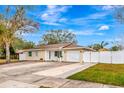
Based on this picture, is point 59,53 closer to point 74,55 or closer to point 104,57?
point 74,55

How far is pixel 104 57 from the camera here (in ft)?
36.0

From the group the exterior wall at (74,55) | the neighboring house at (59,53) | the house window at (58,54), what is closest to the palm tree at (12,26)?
the neighboring house at (59,53)

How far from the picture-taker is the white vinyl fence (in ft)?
33.2

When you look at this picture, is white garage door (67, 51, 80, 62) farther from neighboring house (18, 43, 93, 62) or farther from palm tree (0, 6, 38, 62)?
palm tree (0, 6, 38, 62)

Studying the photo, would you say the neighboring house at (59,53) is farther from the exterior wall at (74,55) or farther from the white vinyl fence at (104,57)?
the white vinyl fence at (104,57)

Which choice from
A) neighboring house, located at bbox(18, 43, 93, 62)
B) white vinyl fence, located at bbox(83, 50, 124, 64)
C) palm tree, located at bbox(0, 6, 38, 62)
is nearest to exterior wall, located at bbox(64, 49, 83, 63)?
neighboring house, located at bbox(18, 43, 93, 62)

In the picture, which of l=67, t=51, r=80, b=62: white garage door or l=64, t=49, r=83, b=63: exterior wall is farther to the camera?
l=67, t=51, r=80, b=62: white garage door

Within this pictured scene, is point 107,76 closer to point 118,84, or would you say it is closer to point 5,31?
point 118,84

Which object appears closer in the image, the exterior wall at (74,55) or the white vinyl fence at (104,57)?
the white vinyl fence at (104,57)

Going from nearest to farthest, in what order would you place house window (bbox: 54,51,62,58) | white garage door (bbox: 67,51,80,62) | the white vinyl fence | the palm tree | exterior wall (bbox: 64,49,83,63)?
the palm tree → the white vinyl fence → exterior wall (bbox: 64,49,83,63) → white garage door (bbox: 67,51,80,62) → house window (bbox: 54,51,62,58)

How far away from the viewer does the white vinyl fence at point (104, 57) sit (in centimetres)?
1011

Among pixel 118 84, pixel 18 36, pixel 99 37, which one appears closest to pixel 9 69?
pixel 18 36

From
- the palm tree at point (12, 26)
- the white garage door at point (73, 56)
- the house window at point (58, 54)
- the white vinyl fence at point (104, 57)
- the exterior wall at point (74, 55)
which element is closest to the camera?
the palm tree at point (12, 26)
